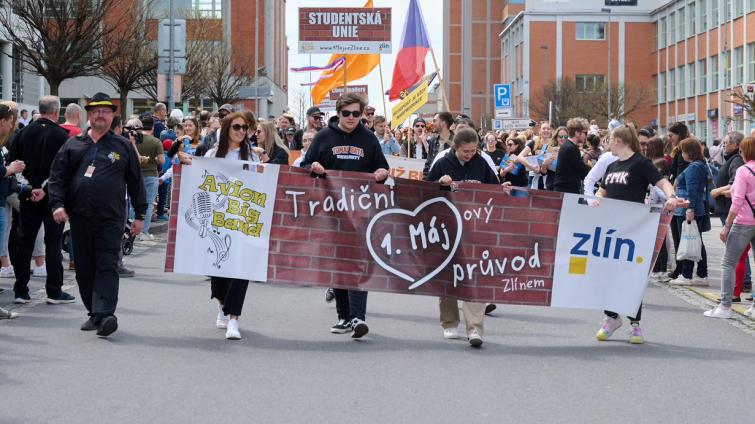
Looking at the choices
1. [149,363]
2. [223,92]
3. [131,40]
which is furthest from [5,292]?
[223,92]

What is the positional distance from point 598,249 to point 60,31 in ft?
88.9

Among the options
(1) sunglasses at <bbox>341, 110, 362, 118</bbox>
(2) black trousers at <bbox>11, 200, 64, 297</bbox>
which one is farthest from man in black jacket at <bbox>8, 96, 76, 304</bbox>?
(1) sunglasses at <bbox>341, 110, 362, 118</bbox>

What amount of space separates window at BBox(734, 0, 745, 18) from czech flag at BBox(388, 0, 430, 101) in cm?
4258

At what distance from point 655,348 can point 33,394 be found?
15.9 feet

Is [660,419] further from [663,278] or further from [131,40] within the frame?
[131,40]

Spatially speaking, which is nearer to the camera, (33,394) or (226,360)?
(33,394)

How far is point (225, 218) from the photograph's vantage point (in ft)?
33.4

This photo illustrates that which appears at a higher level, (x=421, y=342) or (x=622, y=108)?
(x=622, y=108)

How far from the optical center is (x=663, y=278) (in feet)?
51.1

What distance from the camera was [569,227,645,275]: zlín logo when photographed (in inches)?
393

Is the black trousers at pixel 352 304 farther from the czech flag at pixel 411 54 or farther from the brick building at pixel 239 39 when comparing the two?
the brick building at pixel 239 39

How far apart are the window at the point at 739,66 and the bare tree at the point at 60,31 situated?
3864 cm

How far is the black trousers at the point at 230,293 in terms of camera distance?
32.7 feet

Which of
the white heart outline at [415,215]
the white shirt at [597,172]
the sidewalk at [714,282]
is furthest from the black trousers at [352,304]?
the sidewalk at [714,282]
